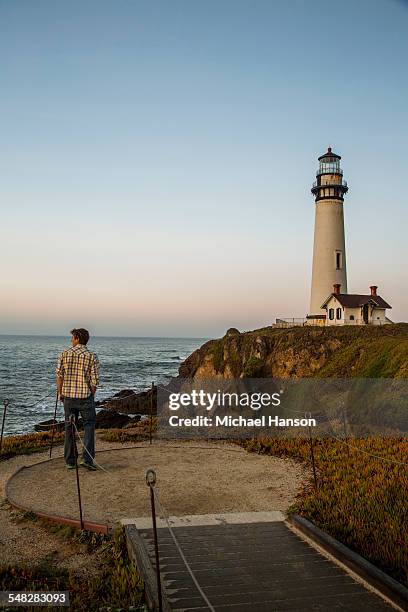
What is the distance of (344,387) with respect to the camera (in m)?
19.4

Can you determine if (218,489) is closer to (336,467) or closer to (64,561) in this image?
(336,467)

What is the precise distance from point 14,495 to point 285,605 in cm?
527

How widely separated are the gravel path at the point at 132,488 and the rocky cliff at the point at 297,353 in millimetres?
12837

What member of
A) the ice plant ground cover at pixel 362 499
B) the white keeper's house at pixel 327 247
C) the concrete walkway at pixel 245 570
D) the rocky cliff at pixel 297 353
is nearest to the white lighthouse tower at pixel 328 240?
the white keeper's house at pixel 327 247

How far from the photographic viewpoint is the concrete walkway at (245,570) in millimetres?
4703

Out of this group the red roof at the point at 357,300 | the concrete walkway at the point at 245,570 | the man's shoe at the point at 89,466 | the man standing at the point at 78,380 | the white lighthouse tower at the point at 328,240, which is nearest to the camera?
the concrete walkway at the point at 245,570

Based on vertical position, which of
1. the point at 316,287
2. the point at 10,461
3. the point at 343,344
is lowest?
the point at 10,461

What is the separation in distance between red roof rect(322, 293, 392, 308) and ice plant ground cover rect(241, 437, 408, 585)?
2938cm

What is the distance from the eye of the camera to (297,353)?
3145 cm

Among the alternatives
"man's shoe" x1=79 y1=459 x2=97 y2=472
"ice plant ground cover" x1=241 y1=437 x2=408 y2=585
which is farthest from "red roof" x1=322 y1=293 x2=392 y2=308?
"man's shoe" x1=79 y1=459 x2=97 y2=472

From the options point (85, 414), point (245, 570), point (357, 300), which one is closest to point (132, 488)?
point (85, 414)

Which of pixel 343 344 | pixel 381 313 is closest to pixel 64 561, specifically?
pixel 343 344

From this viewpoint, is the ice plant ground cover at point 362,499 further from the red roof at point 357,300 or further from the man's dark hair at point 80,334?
the red roof at point 357,300

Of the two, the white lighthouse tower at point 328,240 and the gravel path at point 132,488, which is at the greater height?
the white lighthouse tower at point 328,240
